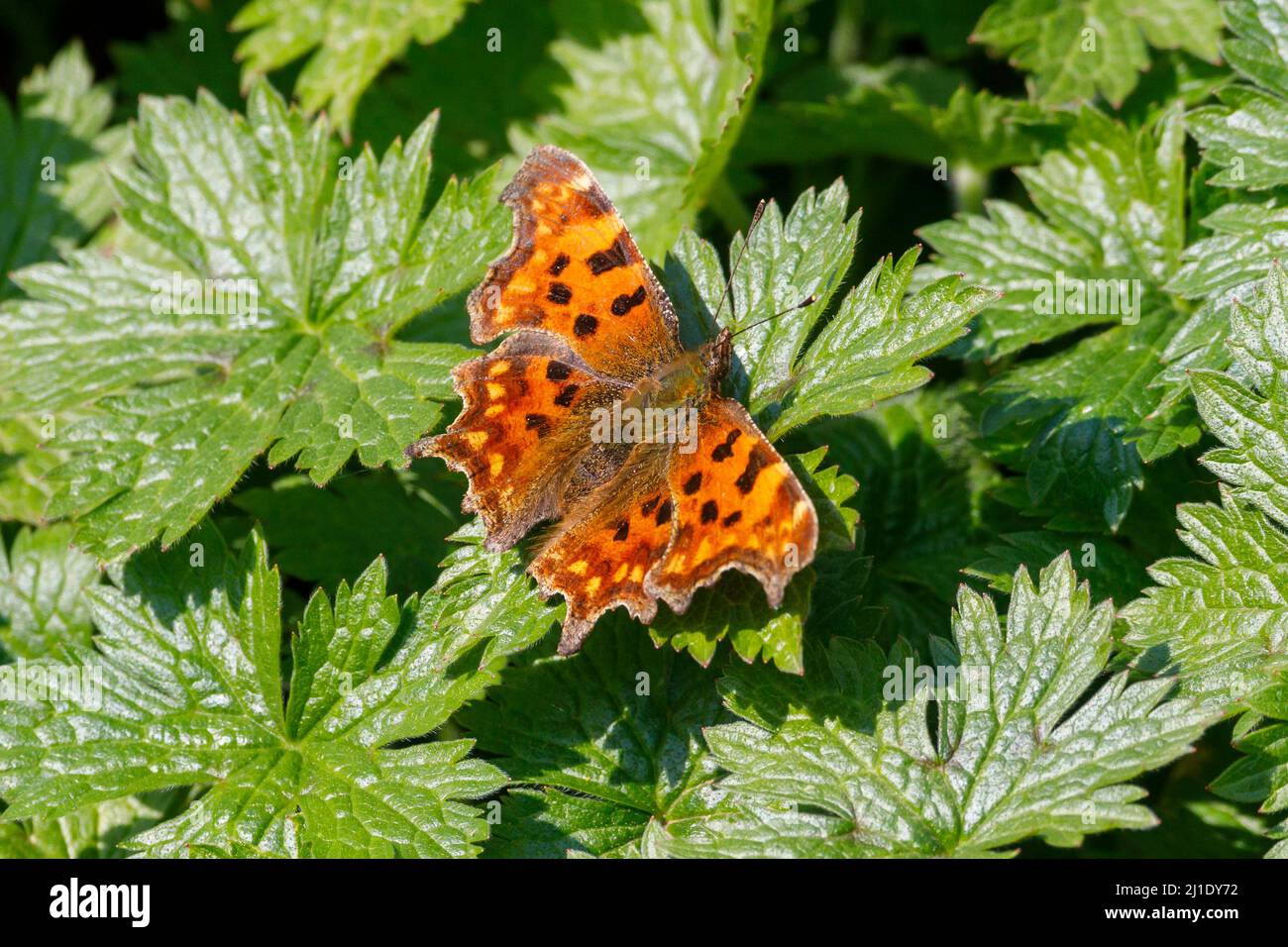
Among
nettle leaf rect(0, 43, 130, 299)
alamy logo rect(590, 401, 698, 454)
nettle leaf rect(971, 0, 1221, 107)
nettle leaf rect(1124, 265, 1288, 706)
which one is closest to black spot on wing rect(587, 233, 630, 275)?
alamy logo rect(590, 401, 698, 454)

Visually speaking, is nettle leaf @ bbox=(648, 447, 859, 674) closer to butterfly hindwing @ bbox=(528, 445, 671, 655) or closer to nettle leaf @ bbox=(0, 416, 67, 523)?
butterfly hindwing @ bbox=(528, 445, 671, 655)

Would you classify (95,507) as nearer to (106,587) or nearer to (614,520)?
(106,587)

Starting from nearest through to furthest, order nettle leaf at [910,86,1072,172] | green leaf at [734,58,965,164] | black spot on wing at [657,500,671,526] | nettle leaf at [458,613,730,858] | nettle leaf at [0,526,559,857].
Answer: black spot on wing at [657,500,671,526]
nettle leaf at [0,526,559,857]
nettle leaf at [458,613,730,858]
nettle leaf at [910,86,1072,172]
green leaf at [734,58,965,164]

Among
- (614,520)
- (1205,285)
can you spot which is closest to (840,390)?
(614,520)

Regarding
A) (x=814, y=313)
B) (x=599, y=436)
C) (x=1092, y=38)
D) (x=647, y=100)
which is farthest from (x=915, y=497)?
(x=647, y=100)

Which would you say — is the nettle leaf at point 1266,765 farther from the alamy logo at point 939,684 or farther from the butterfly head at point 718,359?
the butterfly head at point 718,359

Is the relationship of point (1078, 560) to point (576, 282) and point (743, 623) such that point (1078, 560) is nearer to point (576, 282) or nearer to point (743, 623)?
point (743, 623)
